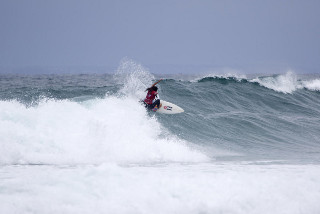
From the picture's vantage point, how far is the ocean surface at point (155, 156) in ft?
15.7

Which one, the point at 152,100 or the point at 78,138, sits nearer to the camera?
the point at 78,138

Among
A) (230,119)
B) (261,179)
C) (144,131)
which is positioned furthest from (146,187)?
(230,119)

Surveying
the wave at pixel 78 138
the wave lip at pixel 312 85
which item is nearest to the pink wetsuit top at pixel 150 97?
the wave at pixel 78 138

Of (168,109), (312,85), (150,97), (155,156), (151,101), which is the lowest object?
(155,156)

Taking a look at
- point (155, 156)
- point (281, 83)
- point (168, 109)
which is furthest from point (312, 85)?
point (155, 156)

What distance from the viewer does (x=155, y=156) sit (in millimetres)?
8359

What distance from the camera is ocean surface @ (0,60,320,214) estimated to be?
189 inches

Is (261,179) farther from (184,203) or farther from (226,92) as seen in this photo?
(226,92)

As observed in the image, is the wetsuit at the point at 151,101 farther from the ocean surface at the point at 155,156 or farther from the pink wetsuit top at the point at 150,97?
the ocean surface at the point at 155,156

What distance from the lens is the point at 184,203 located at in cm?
479

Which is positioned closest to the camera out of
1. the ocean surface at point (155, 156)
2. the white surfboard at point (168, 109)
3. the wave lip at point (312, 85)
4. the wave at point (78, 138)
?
the ocean surface at point (155, 156)

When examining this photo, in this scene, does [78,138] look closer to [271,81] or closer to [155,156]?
[155,156]

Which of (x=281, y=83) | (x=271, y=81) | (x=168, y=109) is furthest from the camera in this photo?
(x=281, y=83)

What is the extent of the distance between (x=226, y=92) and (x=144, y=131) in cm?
1015
